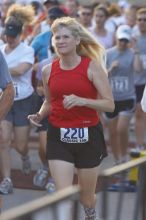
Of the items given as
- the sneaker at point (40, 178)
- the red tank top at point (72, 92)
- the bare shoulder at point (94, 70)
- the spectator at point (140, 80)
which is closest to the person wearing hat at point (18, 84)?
the sneaker at point (40, 178)

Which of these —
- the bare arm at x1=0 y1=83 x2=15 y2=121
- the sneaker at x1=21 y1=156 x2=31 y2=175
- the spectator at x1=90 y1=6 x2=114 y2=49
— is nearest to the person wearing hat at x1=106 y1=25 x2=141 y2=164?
the sneaker at x1=21 y1=156 x2=31 y2=175

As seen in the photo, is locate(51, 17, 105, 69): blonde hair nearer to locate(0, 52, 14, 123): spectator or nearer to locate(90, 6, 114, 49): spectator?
locate(0, 52, 14, 123): spectator

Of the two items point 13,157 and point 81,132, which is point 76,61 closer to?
point 81,132

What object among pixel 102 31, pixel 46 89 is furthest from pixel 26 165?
pixel 46 89

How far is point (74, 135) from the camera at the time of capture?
5.56 meters

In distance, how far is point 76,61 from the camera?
5594 mm

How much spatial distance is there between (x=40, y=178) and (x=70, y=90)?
2838mm

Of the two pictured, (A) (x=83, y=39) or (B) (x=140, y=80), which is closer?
(A) (x=83, y=39)

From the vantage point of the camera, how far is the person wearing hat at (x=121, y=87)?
8.83 meters

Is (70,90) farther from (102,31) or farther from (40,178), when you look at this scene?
(102,31)

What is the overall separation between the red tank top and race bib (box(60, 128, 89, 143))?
0.12ft

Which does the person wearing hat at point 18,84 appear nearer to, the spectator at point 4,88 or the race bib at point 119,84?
the race bib at point 119,84

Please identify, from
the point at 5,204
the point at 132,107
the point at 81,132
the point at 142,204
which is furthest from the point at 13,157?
the point at 142,204

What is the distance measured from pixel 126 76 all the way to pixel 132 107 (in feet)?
1.43
